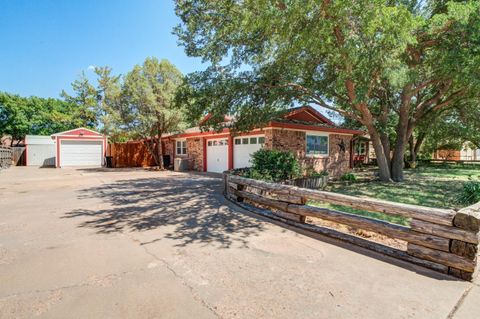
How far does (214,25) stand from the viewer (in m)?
9.02

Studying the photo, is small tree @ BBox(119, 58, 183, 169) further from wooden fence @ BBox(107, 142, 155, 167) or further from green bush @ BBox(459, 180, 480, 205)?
green bush @ BBox(459, 180, 480, 205)

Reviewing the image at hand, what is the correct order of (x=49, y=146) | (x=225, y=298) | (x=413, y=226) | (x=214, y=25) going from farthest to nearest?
(x=49, y=146) → (x=214, y=25) → (x=413, y=226) → (x=225, y=298)

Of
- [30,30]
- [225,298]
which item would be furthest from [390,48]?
[30,30]

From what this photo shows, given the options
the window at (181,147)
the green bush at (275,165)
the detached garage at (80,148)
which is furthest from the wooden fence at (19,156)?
the green bush at (275,165)

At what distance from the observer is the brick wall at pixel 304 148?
42.3 feet

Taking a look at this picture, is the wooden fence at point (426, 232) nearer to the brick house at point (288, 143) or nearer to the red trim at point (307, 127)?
the red trim at point (307, 127)

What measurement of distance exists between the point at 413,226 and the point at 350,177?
10.1 metres

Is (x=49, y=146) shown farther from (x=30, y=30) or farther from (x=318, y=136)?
(x=318, y=136)

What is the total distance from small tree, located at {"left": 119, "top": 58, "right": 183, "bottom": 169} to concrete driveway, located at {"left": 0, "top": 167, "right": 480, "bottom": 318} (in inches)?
457

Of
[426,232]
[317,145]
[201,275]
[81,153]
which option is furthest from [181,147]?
[426,232]

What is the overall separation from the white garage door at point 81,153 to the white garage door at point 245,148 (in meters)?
15.0

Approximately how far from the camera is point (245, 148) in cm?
1457

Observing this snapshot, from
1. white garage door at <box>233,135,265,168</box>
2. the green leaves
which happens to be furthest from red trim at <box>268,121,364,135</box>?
the green leaves

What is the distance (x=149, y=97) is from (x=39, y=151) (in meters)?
17.8
